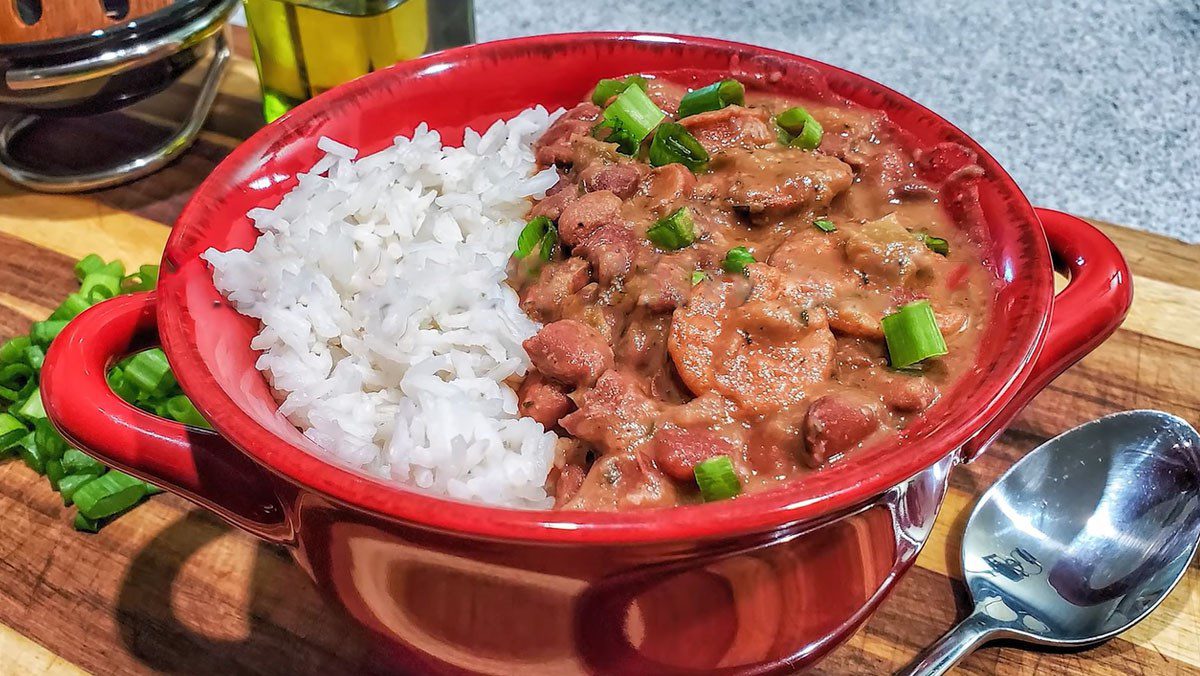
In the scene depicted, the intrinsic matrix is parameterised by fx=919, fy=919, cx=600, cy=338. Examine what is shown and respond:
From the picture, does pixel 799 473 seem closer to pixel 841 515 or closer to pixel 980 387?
pixel 841 515

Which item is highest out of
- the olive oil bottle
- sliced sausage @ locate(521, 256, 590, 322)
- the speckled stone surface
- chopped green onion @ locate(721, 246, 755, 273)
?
chopped green onion @ locate(721, 246, 755, 273)

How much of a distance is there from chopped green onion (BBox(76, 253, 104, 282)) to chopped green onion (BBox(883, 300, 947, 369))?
197 centimetres

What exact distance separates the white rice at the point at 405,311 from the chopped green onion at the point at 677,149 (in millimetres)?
226

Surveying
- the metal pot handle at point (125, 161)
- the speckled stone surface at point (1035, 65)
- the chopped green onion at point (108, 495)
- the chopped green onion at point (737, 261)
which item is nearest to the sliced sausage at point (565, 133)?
the chopped green onion at point (737, 261)

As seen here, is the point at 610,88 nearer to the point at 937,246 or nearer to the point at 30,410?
the point at 937,246

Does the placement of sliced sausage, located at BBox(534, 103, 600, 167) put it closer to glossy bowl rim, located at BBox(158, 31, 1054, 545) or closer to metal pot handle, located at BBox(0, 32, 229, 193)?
glossy bowl rim, located at BBox(158, 31, 1054, 545)

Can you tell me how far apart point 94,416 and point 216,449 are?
17 cm

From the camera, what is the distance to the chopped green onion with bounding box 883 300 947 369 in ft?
4.28

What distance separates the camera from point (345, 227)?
1709 millimetres

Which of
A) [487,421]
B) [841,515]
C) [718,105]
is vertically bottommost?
[487,421]

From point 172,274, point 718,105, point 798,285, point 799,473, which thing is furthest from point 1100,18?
point 172,274

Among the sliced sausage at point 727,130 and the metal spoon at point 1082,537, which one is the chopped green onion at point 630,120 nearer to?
Result: the sliced sausage at point 727,130

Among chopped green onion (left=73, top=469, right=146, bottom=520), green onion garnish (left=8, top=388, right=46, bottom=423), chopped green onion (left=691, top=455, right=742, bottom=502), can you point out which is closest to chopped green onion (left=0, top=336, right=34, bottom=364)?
green onion garnish (left=8, top=388, right=46, bottom=423)

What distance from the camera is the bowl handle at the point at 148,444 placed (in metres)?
1.30
